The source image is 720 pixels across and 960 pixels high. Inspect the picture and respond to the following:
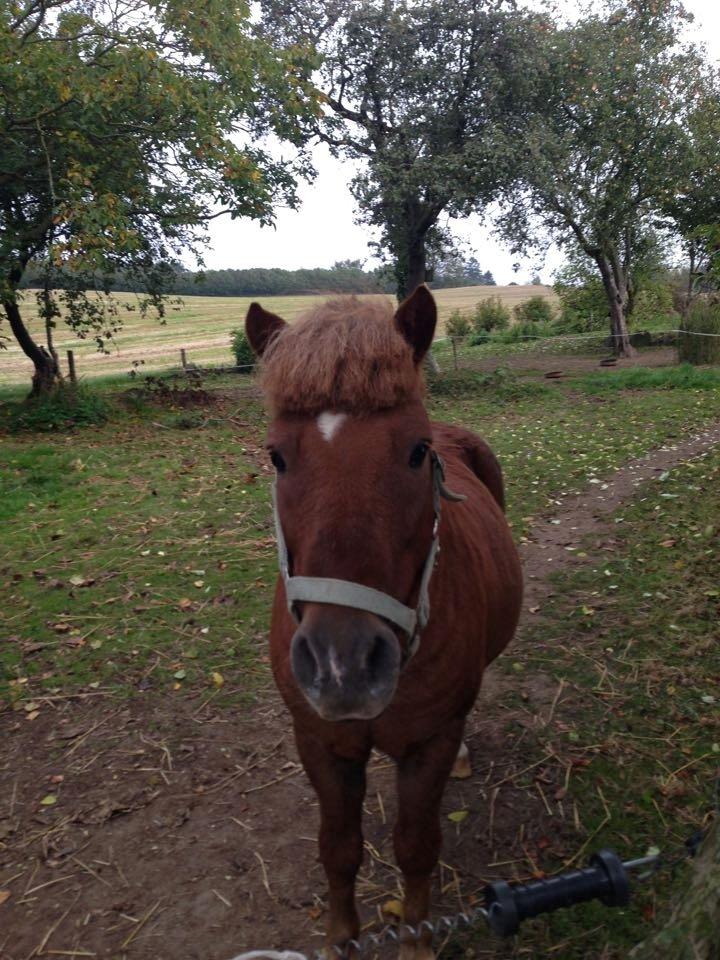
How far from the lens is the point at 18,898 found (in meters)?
2.84

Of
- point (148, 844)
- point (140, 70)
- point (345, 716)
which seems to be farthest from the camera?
point (140, 70)

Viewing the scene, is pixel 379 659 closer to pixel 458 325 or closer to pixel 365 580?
pixel 365 580

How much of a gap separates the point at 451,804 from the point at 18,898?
1.95 meters

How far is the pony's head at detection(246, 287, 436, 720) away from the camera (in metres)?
1.59

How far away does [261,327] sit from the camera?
2.24 m

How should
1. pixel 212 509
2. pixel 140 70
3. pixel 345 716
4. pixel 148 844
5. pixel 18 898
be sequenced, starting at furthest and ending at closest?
pixel 140 70 < pixel 212 509 < pixel 148 844 < pixel 18 898 < pixel 345 716

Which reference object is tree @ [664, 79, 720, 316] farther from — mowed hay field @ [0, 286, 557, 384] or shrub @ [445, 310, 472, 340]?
shrub @ [445, 310, 472, 340]

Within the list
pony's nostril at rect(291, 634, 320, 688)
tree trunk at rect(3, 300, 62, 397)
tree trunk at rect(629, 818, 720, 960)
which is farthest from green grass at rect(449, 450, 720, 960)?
tree trunk at rect(3, 300, 62, 397)

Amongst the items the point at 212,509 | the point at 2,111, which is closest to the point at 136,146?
the point at 2,111

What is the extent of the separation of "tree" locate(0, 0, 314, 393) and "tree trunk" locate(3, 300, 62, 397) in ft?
0.64

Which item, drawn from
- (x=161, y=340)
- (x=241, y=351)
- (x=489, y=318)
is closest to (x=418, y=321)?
(x=241, y=351)

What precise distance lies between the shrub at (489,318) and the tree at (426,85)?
13.6m

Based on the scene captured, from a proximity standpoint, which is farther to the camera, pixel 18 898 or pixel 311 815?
pixel 311 815

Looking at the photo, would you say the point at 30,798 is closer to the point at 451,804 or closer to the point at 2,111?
the point at 451,804
